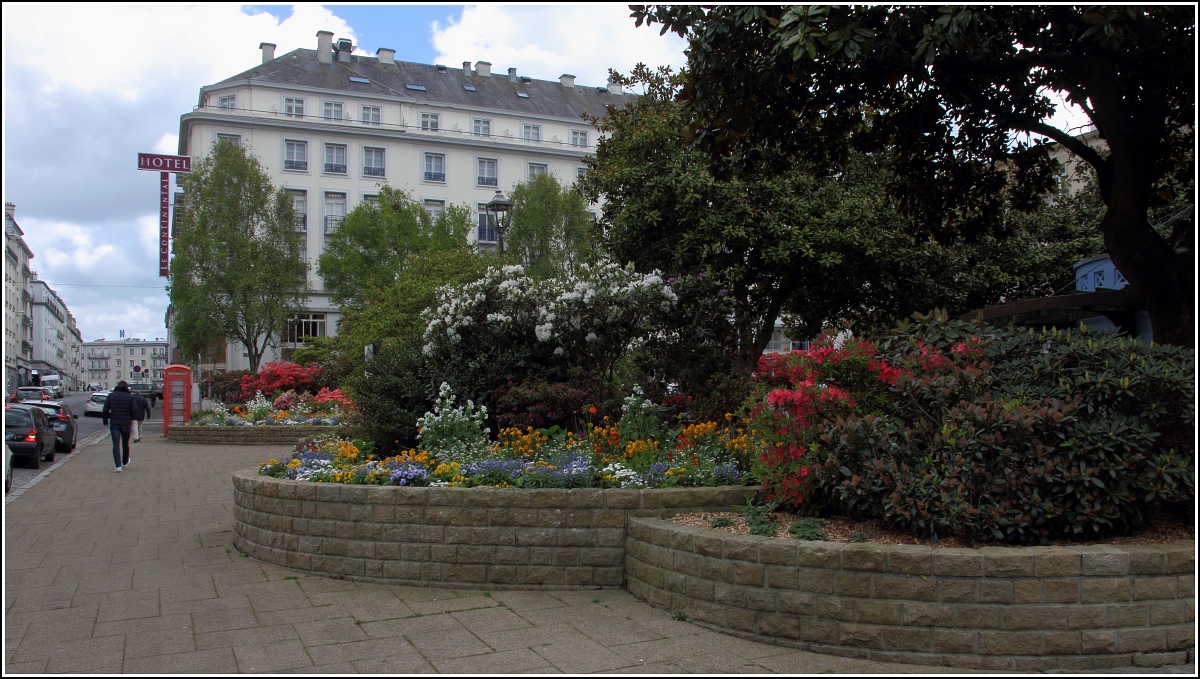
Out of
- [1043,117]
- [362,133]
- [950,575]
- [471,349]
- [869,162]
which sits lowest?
[950,575]

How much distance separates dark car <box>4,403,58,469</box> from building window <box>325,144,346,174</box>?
1406 inches

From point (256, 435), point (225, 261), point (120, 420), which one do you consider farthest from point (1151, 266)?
point (225, 261)

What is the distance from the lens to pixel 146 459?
64.6 ft

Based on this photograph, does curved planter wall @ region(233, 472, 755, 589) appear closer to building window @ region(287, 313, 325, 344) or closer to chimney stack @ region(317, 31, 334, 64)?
building window @ region(287, 313, 325, 344)

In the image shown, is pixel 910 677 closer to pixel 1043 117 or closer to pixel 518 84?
pixel 1043 117

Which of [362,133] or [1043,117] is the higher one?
[362,133]

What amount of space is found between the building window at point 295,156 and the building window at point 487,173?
10.3m

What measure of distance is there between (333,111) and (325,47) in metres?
5.40

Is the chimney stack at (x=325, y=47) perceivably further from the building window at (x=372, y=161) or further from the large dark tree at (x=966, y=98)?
the large dark tree at (x=966, y=98)

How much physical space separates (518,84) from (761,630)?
198 feet

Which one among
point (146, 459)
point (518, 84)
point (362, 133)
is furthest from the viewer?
point (518, 84)

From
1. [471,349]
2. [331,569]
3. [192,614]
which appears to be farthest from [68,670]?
[471,349]

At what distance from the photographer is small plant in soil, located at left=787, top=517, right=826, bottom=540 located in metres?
5.75

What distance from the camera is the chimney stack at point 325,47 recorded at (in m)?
56.1
